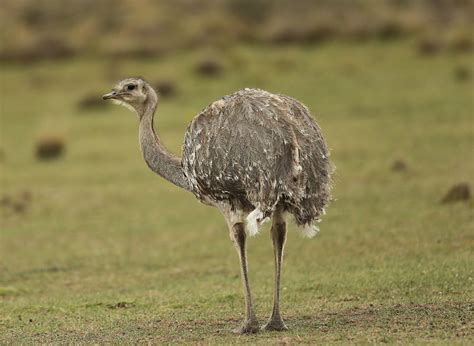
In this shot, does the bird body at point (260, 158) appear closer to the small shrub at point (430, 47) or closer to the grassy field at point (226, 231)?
the grassy field at point (226, 231)

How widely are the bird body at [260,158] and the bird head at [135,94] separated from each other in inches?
45.6

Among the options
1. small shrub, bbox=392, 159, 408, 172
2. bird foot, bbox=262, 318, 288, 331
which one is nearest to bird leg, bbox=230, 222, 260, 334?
bird foot, bbox=262, 318, 288, 331

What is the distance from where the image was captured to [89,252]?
44.3 ft

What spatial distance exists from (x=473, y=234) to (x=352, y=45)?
21079mm

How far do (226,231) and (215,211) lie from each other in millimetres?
1748

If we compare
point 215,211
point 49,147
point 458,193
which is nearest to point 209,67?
point 49,147

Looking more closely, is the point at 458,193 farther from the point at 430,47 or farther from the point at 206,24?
the point at 206,24

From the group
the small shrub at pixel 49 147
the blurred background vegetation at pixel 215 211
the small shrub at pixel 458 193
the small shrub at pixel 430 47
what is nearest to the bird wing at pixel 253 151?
the blurred background vegetation at pixel 215 211

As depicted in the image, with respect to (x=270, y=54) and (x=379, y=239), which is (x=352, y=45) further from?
(x=379, y=239)

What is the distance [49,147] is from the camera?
856 inches

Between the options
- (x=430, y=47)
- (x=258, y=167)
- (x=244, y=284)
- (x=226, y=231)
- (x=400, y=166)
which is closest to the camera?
(x=258, y=167)

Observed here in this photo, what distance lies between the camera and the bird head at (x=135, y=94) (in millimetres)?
9953

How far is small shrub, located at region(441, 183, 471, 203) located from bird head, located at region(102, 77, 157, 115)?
542cm

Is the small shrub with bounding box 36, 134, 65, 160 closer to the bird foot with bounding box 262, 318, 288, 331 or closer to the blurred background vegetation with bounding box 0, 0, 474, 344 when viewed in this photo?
the blurred background vegetation with bounding box 0, 0, 474, 344
